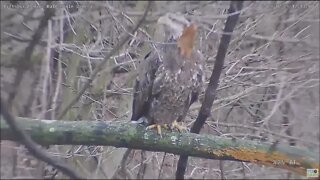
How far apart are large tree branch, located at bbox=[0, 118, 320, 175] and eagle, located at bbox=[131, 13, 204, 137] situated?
45 cm

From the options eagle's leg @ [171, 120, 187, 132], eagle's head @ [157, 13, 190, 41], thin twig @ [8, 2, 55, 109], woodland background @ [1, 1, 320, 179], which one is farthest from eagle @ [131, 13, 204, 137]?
thin twig @ [8, 2, 55, 109]

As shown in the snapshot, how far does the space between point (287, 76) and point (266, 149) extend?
220cm

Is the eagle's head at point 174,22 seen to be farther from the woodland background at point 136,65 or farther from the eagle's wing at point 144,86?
the eagle's wing at point 144,86

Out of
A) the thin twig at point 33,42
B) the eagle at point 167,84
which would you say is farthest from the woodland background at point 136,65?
the eagle at point 167,84

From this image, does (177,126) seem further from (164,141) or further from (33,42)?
(33,42)

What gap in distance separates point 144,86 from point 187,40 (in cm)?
82

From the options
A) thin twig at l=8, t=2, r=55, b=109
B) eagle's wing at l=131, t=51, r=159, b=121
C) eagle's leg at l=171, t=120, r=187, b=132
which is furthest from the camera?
eagle's wing at l=131, t=51, r=159, b=121

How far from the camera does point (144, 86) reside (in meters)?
3.79

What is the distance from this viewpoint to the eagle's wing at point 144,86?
371cm

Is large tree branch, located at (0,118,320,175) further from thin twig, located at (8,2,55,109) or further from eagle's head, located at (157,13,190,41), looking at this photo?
eagle's head, located at (157,13,190,41)

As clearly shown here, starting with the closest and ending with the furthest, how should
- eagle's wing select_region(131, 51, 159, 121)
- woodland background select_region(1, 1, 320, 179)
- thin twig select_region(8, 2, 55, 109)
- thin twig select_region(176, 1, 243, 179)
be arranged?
thin twig select_region(8, 2, 55, 109) → thin twig select_region(176, 1, 243, 179) → woodland background select_region(1, 1, 320, 179) → eagle's wing select_region(131, 51, 159, 121)

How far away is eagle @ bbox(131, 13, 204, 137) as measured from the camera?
361 centimetres

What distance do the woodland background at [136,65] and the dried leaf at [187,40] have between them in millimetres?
47

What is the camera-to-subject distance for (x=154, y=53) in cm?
373
